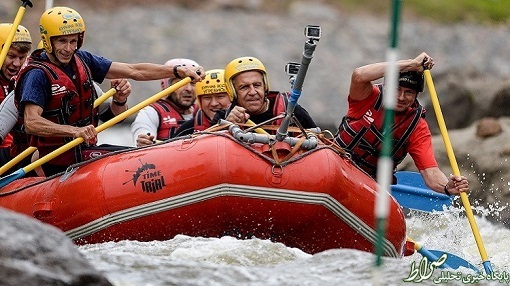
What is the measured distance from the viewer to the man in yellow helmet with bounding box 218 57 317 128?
963 centimetres

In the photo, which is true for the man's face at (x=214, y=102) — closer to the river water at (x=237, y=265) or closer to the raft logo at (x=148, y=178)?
the raft logo at (x=148, y=178)

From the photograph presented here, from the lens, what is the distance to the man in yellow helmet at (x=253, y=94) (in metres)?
9.63

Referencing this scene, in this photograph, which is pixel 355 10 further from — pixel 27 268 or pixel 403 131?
pixel 27 268

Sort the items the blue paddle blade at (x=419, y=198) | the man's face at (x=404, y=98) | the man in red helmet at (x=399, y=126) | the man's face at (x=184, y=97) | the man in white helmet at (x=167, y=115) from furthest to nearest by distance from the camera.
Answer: the man's face at (x=184, y=97) < the man in white helmet at (x=167, y=115) < the blue paddle blade at (x=419, y=198) < the man's face at (x=404, y=98) < the man in red helmet at (x=399, y=126)

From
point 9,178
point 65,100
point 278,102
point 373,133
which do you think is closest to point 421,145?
point 373,133

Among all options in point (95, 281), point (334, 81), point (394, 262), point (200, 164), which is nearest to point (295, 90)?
point (200, 164)

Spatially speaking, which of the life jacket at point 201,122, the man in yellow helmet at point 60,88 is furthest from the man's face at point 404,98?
the life jacket at point 201,122

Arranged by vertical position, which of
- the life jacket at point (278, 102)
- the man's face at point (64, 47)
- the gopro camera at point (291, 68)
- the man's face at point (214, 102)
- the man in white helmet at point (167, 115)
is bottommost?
the man in white helmet at point (167, 115)

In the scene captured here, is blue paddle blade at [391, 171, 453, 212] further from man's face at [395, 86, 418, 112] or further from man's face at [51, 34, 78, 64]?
man's face at [51, 34, 78, 64]

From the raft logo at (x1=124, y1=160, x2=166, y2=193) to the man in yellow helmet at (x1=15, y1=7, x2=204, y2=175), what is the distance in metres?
0.76

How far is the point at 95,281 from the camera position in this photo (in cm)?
636

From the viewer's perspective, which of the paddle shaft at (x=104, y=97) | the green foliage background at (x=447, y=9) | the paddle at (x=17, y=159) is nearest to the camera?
the paddle at (x=17, y=159)

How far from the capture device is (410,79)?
970 cm

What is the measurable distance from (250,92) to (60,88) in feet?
4.89
